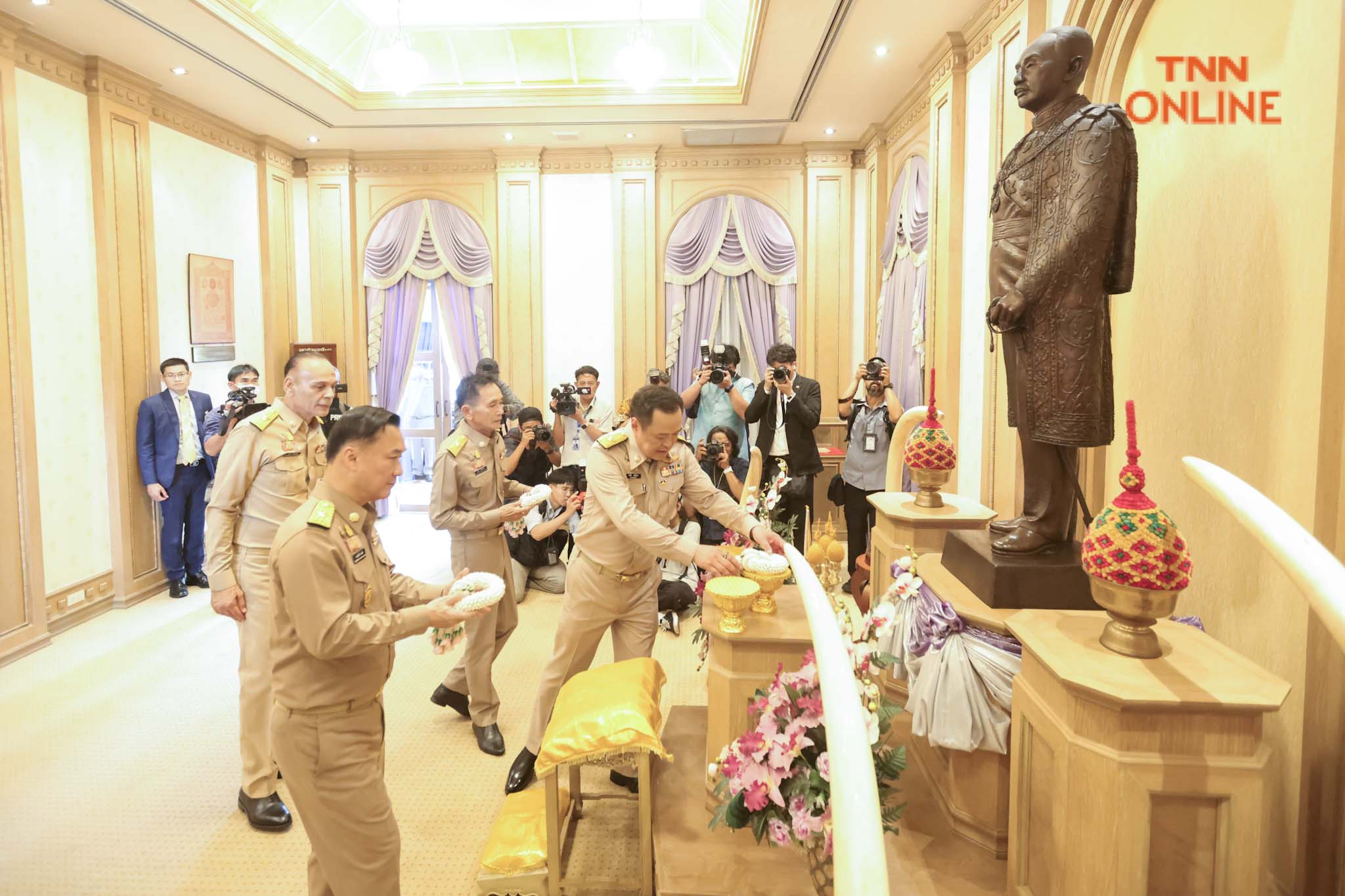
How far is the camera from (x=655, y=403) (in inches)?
103

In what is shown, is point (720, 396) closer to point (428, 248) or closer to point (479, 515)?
point (479, 515)

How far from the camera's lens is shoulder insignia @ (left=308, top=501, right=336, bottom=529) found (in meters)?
1.74

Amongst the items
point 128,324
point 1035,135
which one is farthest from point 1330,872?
point 128,324

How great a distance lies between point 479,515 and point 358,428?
1398 millimetres

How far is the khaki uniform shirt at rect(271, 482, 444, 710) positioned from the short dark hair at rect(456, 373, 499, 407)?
1.32 m

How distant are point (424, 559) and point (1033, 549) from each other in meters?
4.92

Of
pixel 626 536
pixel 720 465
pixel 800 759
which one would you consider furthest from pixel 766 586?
pixel 720 465

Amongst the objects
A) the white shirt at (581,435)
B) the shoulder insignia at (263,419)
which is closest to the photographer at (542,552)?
the white shirt at (581,435)

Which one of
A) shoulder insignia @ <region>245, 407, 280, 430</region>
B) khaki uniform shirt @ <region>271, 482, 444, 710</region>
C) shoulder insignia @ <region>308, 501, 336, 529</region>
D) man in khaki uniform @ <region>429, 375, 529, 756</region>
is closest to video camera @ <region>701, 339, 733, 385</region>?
man in khaki uniform @ <region>429, 375, 529, 756</region>

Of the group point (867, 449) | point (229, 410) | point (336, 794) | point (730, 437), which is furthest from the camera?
point (730, 437)

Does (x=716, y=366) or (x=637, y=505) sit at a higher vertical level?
(x=716, y=366)

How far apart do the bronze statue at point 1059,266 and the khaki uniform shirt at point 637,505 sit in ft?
3.07

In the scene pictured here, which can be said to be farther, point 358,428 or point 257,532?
point 257,532

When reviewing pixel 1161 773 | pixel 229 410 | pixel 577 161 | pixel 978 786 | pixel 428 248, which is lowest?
pixel 978 786
